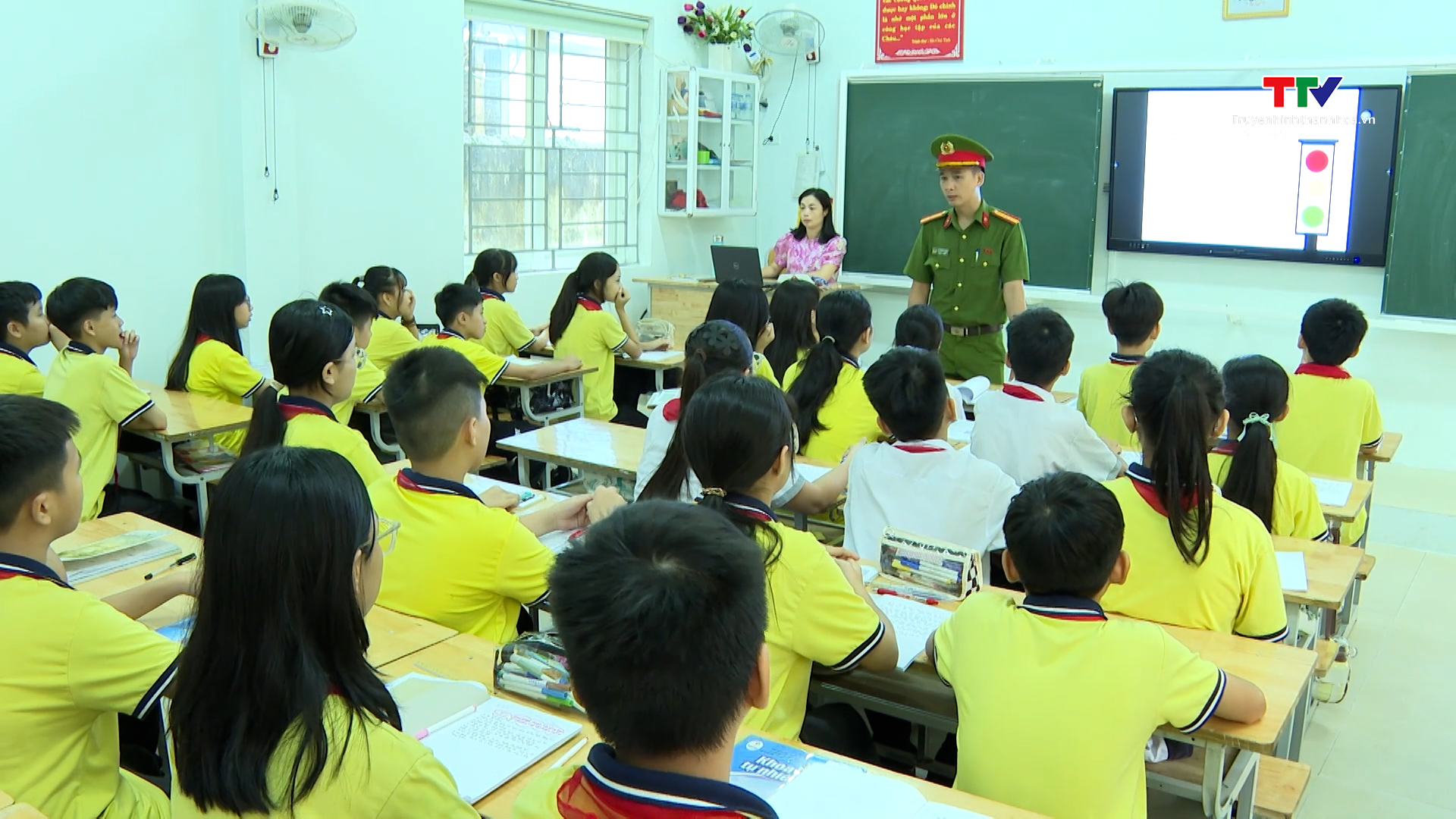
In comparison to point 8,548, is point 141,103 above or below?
above

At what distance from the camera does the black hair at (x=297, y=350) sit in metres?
2.69

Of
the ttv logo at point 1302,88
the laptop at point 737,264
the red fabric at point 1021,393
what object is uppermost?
the ttv logo at point 1302,88

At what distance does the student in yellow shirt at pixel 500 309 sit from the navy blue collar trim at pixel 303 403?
8.02 feet

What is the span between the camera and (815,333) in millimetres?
4324

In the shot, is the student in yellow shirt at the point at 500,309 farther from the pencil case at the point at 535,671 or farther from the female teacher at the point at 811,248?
the pencil case at the point at 535,671

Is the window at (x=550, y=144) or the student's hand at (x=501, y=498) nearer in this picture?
the student's hand at (x=501, y=498)

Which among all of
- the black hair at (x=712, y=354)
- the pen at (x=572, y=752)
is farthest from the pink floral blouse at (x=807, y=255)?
the pen at (x=572, y=752)

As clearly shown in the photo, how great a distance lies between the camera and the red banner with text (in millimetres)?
7035

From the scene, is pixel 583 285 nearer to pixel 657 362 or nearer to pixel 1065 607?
pixel 657 362

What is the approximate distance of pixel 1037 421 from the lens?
3162 millimetres

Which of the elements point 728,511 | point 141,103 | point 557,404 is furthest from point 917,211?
point 728,511

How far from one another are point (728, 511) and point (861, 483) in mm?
847

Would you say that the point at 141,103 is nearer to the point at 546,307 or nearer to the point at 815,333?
the point at 546,307

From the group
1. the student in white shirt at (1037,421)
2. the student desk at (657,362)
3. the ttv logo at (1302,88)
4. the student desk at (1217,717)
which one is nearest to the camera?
the student desk at (1217,717)
